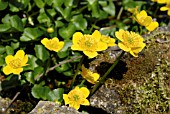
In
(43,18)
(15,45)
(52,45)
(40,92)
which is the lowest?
(40,92)

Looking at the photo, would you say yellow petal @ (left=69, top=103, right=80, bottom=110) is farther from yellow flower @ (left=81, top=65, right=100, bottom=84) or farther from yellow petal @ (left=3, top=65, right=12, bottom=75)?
yellow petal @ (left=3, top=65, right=12, bottom=75)

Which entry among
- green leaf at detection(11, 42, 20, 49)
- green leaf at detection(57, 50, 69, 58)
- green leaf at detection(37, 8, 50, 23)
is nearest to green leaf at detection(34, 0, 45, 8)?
green leaf at detection(37, 8, 50, 23)

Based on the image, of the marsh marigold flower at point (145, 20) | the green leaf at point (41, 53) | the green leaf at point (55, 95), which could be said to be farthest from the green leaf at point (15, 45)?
the marsh marigold flower at point (145, 20)

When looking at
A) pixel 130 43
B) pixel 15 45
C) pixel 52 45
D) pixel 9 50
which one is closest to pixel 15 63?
pixel 52 45

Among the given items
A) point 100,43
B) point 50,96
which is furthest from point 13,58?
point 100,43

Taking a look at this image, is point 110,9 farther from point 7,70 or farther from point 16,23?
point 7,70

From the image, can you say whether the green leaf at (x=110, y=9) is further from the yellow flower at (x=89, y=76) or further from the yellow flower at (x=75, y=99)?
the yellow flower at (x=75, y=99)

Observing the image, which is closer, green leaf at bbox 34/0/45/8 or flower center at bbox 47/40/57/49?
flower center at bbox 47/40/57/49
